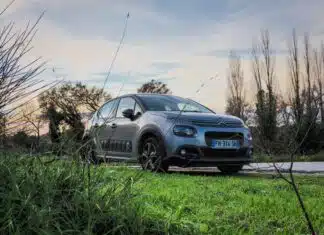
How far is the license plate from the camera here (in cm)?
884

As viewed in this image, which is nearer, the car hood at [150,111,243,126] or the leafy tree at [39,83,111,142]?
the leafy tree at [39,83,111,142]

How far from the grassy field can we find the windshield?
5416 mm

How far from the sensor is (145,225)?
3.18m

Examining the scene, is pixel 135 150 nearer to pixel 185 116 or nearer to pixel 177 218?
pixel 185 116

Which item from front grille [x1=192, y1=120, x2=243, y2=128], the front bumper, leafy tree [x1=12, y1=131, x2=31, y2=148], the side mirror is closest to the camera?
leafy tree [x1=12, y1=131, x2=31, y2=148]

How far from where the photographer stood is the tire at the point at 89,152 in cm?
366

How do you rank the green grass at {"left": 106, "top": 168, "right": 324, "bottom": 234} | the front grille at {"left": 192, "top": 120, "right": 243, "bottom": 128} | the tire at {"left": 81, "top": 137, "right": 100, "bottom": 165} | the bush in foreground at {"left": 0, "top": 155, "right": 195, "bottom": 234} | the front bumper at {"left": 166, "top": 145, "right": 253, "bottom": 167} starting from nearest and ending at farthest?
the bush in foreground at {"left": 0, "top": 155, "right": 195, "bottom": 234}, the green grass at {"left": 106, "top": 168, "right": 324, "bottom": 234}, the tire at {"left": 81, "top": 137, "right": 100, "bottom": 165}, the front bumper at {"left": 166, "top": 145, "right": 253, "bottom": 167}, the front grille at {"left": 192, "top": 120, "right": 243, "bottom": 128}

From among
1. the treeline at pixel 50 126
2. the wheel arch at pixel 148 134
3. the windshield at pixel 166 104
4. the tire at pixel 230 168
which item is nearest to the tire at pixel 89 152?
the treeline at pixel 50 126

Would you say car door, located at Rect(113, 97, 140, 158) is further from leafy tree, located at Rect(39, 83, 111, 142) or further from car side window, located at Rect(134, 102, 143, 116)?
leafy tree, located at Rect(39, 83, 111, 142)

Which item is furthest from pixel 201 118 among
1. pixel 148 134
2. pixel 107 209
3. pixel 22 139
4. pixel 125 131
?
pixel 107 209

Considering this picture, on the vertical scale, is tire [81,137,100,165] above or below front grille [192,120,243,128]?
below

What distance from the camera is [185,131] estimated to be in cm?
881

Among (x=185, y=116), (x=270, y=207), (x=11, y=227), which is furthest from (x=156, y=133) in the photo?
(x=11, y=227)

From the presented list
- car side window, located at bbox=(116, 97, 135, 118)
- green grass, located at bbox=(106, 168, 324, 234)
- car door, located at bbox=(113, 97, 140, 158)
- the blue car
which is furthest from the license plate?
green grass, located at bbox=(106, 168, 324, 234)
